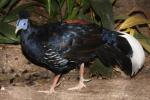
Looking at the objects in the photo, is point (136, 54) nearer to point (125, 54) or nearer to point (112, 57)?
point (125, 54)

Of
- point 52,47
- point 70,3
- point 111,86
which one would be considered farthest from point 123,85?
point 70,3

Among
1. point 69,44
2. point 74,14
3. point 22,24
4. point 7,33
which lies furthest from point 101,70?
point 7,33

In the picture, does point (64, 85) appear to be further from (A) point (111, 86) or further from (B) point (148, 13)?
(B) point (148, 13)

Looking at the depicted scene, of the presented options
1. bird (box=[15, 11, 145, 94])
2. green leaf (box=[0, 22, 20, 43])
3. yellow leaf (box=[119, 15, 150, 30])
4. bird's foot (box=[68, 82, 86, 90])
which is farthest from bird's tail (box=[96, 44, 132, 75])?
green leaf (box=[0, 22, 20, 43])

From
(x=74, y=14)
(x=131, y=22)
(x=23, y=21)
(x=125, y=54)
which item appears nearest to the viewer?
(x=23, y=21)

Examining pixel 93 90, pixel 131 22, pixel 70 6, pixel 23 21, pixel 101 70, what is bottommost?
pixel 93 90

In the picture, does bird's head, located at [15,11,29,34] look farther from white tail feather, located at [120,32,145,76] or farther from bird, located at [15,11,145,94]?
white tail feather, located at [120,32,145,76]
